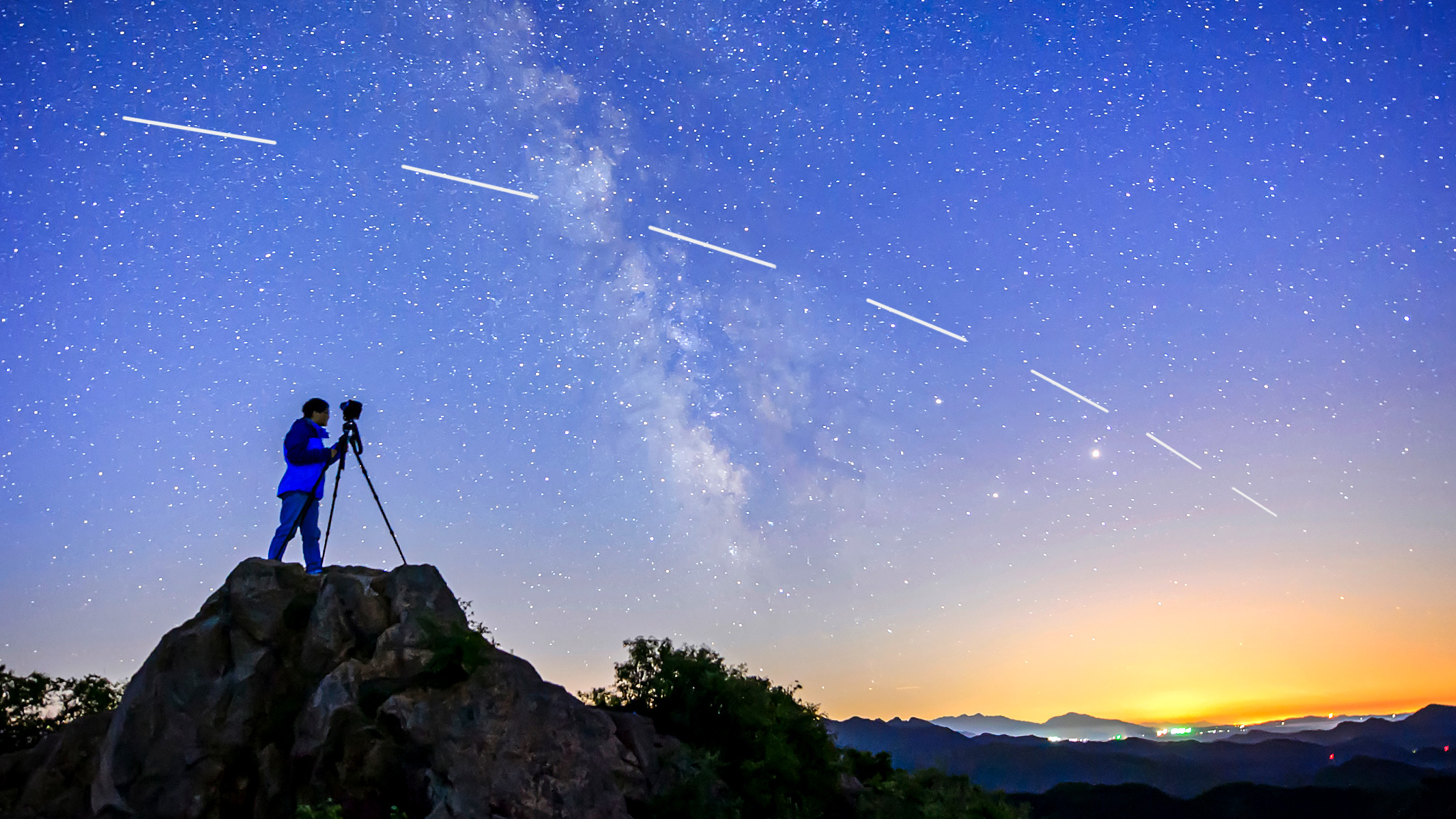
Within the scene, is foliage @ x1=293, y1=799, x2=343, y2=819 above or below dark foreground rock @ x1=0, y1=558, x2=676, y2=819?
below

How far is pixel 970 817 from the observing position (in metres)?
27.8

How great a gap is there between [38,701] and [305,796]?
37.9ft

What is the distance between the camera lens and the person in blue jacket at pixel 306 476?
15.1 metres

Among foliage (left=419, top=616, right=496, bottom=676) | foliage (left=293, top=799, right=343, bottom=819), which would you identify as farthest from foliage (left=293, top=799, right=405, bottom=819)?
foliage (left=419, top=616, right=496, bottom=676)

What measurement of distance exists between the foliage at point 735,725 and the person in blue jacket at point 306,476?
8996mm

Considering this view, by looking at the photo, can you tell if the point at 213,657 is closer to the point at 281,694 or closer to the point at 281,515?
the point at 281,694

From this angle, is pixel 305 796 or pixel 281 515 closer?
pixel 305 796

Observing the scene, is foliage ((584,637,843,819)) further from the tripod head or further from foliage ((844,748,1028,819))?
the tripod head

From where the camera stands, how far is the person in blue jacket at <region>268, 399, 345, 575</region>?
49.7 ft

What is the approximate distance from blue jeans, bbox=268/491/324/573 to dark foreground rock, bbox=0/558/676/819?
19.5 inches

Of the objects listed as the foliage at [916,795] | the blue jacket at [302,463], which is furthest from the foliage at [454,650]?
the foliage at [916,795]

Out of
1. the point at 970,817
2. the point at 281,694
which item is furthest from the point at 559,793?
the point at 970,817

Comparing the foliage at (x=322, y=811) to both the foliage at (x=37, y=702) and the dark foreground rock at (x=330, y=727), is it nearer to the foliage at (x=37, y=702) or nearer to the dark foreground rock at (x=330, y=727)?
the dark foreground rock at (x=330, y=727)

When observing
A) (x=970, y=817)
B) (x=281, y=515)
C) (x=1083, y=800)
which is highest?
(x=281, y=515)
